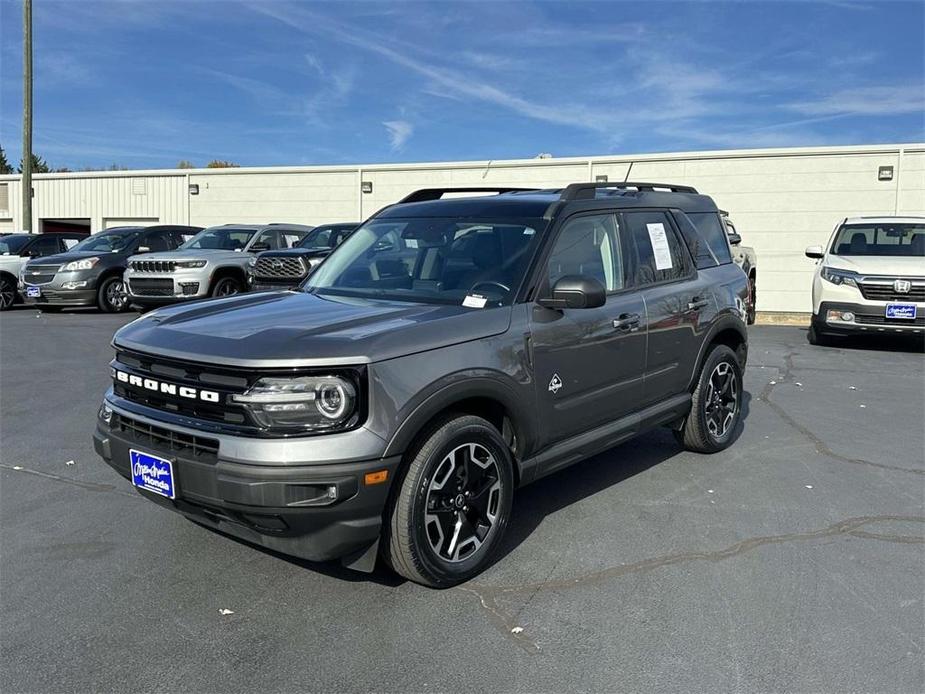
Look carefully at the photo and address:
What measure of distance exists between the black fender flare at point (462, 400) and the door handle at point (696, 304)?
77.5 inches

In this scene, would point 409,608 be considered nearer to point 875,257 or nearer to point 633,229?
point 633,229

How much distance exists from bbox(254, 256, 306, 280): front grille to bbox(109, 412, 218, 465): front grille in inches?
313

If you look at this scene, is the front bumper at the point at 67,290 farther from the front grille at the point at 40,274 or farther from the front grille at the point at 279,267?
the front grille at the point at 279,267

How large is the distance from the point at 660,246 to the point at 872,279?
7211 millimetres

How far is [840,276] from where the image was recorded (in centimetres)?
1124

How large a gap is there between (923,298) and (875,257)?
1042 mm

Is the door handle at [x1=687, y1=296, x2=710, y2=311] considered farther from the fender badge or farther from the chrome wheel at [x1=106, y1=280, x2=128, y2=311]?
the chrome wheel at [x1=106, y1=280, x2=128, y2=311]

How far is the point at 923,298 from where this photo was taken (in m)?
10.6

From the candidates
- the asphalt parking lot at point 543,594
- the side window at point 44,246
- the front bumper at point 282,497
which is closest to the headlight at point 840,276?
the asphalt parking lot at point 543,594

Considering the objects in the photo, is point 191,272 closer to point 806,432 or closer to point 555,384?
A: point 806,432

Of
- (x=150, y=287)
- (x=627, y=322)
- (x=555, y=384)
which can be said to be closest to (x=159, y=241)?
(x=150, y=287)

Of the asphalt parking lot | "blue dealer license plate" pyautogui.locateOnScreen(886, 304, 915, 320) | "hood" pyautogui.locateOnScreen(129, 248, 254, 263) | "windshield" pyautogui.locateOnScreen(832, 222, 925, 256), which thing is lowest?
the asphalt parking lot

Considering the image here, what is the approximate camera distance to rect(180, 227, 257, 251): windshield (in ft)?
48.1

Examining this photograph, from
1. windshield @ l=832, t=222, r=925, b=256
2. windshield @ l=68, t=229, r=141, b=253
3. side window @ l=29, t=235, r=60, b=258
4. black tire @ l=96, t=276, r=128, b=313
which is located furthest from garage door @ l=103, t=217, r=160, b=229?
windshield @ l=832, t=222, r=925, b=256
